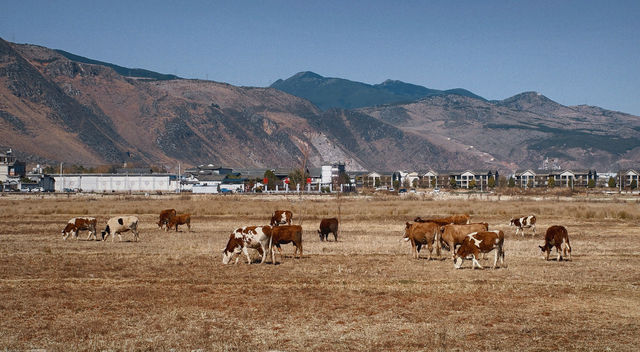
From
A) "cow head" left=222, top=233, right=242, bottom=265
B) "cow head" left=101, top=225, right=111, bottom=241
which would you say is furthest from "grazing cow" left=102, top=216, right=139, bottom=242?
"cow head" left=222, top=233, right=242, bottom=265

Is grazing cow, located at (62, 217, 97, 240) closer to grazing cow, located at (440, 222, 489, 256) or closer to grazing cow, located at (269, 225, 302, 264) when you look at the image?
grazing cow, located at (269, 225, 302, 264)

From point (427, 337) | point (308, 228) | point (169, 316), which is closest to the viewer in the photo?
point (427, 337)

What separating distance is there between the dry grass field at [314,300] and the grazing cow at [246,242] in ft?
2.28

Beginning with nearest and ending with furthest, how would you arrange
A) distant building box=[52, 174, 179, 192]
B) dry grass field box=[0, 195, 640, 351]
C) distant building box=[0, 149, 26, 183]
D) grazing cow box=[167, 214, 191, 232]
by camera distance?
dry grass field box=[0, 195, 640, 351], grazing cow box=[167, 214, 191, 232], distant building box=[52, 174, 179, 192], distant building box=[0, 149, 26, 183]

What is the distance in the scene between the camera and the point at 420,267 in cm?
2384

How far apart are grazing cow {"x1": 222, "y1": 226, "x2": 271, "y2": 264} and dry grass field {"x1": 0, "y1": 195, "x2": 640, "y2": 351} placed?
2.28 feet

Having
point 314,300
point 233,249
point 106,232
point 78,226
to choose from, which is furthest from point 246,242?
point 78,226

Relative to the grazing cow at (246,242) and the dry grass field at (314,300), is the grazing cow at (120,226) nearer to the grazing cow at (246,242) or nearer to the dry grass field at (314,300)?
the dry grass field at (314,300)

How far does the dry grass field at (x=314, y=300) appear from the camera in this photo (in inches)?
541

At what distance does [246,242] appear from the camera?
25078 mm

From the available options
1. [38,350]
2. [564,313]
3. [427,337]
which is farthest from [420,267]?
[38,350]

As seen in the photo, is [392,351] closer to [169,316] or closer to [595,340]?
[595,340]

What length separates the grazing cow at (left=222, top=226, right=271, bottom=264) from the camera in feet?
81.4

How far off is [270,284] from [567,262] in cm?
1199
